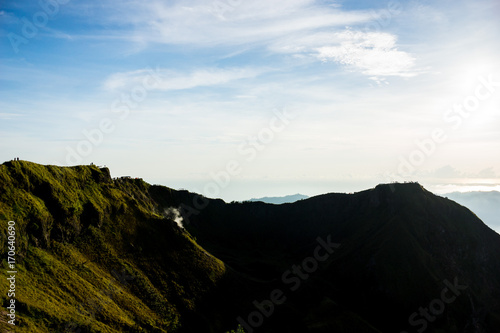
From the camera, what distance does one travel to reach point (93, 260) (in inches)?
3794

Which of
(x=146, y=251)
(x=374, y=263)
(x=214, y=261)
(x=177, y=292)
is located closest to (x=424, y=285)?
(x=374, y=263)

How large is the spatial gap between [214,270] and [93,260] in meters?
45.2

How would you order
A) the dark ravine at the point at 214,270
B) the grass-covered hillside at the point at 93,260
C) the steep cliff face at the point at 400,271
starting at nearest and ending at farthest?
A: the grass-covered hillside at the point at 93,260, the dark ravine at the point at 214,270, the steep cliff face at the point at 400,271

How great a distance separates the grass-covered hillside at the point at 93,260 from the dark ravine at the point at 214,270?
1.15 feet

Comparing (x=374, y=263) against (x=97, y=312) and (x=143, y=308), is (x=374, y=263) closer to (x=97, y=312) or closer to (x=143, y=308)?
(x=143, y=308)

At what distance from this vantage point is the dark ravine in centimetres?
8094

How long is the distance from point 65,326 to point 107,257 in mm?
33779

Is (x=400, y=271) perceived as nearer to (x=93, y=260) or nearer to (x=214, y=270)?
(x=214, y=270)

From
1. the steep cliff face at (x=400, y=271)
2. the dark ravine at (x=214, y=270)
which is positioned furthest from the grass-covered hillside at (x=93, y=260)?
the steep cliff face at (x=400, y=271)

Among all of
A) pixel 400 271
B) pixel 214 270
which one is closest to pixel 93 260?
pixel 214 270

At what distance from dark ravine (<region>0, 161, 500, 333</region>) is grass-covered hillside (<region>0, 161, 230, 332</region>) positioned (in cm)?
35

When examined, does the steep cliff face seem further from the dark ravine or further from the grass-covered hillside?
the grass-covered hillside

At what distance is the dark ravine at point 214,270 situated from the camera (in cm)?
8094

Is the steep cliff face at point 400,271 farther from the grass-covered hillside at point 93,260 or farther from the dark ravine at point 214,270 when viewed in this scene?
the grass-covered hillside at point 93,260
